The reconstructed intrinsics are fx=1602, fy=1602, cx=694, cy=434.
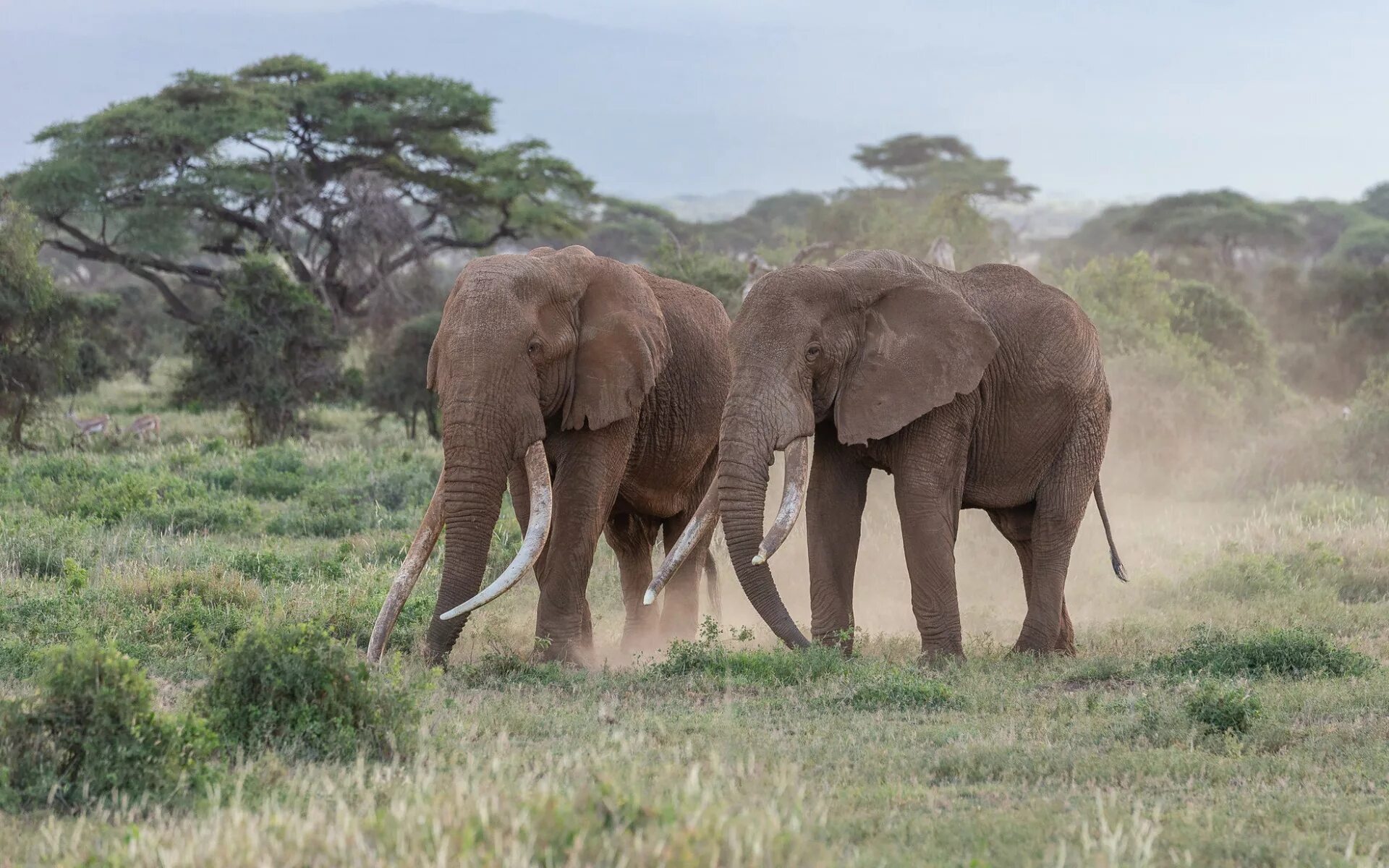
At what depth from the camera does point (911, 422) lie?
9359mm

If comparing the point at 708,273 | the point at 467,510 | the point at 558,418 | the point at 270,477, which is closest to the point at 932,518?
the point at 558,418

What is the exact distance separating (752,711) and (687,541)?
152 centimetres

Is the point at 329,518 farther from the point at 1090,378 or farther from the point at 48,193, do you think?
the point at 48,193

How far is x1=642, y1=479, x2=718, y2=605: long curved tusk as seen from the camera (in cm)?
882

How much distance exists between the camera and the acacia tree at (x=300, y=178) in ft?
113

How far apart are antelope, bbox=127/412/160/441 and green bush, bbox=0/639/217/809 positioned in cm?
1576

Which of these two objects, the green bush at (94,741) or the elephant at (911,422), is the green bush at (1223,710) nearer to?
the elephant at (911,422)

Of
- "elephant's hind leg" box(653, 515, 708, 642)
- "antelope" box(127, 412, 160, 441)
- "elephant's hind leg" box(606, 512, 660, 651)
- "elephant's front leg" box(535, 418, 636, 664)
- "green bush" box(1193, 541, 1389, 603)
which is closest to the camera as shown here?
"elephant's front leg" box(535, 418, 636, 664)

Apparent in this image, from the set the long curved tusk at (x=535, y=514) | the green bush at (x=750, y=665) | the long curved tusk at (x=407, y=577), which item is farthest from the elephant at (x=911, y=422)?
the long curved tusk at (x=407, y=577)

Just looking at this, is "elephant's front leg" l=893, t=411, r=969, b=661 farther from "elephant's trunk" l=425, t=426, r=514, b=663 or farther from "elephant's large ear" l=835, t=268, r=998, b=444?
"elephant's trunk" l=425, t=426, r=514, b=663

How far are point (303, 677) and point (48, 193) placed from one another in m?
29.1

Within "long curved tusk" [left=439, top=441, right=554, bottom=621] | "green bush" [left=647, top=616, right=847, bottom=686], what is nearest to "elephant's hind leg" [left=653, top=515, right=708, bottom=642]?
"green bush" [left=647, top=616, right=847, bottom=686]

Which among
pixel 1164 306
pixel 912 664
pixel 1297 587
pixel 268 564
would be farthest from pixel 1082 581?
pixel 1164 306

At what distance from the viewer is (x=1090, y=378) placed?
33.7 ft
